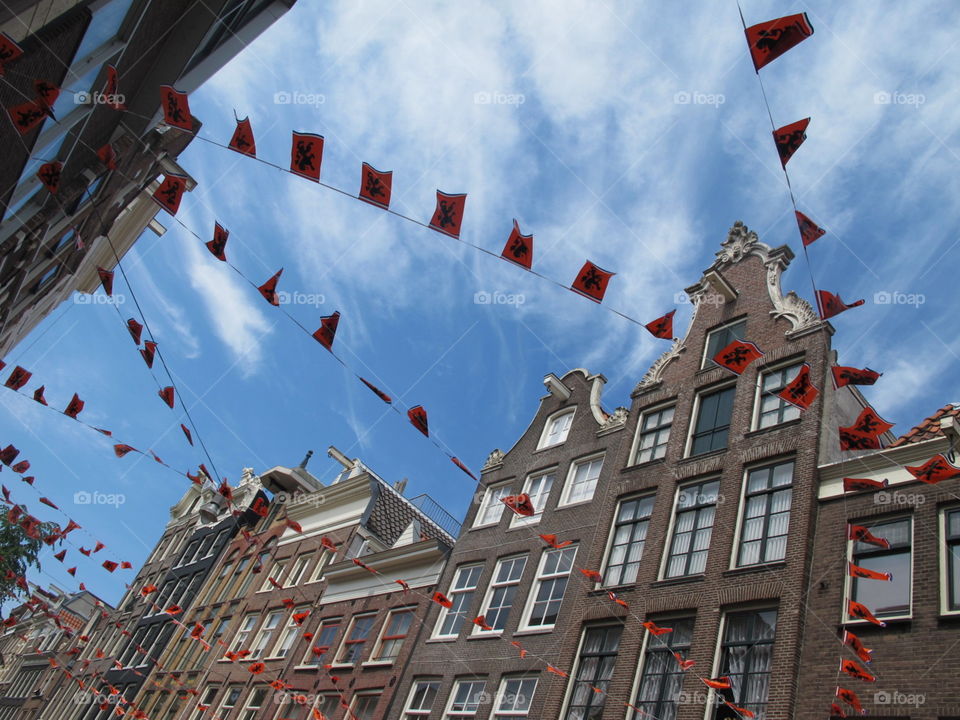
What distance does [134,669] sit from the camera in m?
39.3

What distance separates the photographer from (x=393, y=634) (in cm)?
2488

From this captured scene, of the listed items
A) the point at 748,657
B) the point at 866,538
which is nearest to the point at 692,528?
the point at 748,657

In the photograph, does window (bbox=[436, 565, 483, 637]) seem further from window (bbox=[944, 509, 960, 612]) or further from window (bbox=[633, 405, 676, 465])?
window (bbox=[944, 509, 960, 612])

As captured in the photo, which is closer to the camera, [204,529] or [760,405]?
[760,405]

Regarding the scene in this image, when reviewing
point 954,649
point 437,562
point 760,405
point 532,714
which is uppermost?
point 760,405

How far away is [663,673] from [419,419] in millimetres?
7504

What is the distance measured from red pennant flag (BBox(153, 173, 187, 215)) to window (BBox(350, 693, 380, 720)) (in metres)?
16.6

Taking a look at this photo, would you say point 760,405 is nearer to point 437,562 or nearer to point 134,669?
point 437,562

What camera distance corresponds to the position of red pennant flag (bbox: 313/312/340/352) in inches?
561

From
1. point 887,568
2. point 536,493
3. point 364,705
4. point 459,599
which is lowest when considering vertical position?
point 364,705

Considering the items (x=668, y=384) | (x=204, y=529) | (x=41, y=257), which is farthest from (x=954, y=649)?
(x=204, y=529)

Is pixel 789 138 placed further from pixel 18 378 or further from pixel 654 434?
pixel 18 378

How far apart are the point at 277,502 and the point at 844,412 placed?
31.0 m

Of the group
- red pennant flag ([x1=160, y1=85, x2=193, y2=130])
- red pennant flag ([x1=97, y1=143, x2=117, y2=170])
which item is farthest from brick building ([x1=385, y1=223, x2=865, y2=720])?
red pennant flag ([x1=97, y1=143, x2=117, y2=170])
